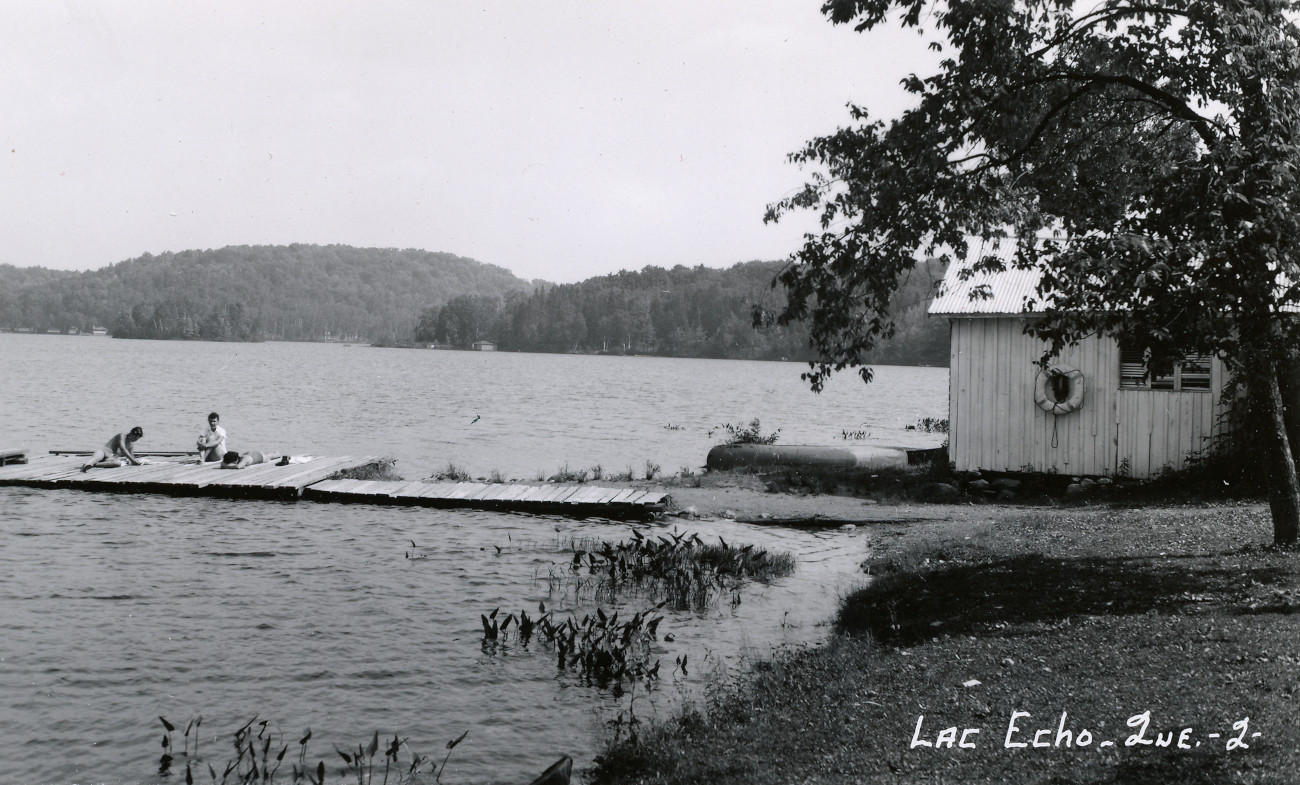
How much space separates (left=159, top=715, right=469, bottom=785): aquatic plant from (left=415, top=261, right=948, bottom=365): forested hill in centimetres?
13897

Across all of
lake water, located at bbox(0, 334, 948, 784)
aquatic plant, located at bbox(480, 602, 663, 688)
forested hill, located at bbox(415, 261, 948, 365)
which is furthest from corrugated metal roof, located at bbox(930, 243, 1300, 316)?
forested hill, located at bbox(415, 261, 948, 365)

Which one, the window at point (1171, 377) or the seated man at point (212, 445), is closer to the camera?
the window at point (1171, 377)

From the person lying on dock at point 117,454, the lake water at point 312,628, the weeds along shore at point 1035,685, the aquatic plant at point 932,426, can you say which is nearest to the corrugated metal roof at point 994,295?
the lake water at point 312,628

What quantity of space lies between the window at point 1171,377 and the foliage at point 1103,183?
730 cm

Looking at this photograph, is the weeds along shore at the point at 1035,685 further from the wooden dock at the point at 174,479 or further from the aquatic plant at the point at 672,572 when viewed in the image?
the wooden dock at the point at 174,479

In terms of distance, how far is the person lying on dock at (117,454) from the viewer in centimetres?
2136

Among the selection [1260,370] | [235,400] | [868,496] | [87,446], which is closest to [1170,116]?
[1260,370]

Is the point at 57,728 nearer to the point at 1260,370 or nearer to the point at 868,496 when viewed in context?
the point at 1260,370

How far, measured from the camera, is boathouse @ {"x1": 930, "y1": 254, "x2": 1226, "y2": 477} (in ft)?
61.4

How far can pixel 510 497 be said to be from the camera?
62.7ft

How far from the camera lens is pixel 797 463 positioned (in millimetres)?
24094

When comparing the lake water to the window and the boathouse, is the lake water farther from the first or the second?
the window

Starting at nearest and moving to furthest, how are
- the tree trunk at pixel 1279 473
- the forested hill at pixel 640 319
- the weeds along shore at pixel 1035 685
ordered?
the weeds along shore at pixel 1035 685 < the tree trunk at pixel 1279 473 < the forested hill at pixel 640 319

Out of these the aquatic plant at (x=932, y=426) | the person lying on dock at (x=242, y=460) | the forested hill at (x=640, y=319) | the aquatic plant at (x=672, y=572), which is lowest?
the aquatic plant at (x=672, y=572)
